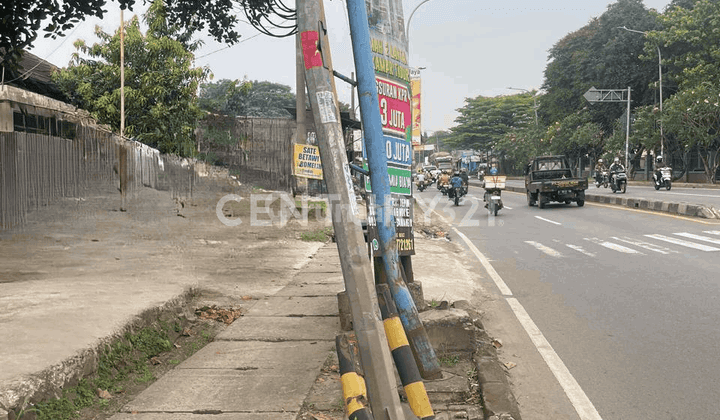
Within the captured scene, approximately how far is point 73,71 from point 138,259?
14.1m

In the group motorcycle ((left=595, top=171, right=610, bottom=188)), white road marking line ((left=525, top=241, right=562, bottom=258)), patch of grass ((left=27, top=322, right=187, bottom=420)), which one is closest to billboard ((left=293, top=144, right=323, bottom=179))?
white road marking line ((left=525, top=241, right=562, bottom=258))

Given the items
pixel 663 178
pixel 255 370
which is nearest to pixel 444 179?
pixel 663 178

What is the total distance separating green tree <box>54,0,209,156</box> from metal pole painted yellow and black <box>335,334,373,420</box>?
20.0 m

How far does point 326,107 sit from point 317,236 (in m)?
11.9

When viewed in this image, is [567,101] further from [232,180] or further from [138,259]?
[138,259]

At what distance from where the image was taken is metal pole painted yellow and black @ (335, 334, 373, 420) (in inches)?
116

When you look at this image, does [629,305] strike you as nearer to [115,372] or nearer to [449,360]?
[449,360]

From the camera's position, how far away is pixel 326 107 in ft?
9.94

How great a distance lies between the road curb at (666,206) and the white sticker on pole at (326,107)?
1687cm

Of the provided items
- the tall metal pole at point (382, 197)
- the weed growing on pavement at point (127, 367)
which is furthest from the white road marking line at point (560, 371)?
the weed growing on pavement at point (127, 367)

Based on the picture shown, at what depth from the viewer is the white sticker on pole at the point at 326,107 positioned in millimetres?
3025

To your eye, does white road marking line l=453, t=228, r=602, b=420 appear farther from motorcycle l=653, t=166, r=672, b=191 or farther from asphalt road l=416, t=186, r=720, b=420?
motorcycle l=653, t=166, r=672, b=191

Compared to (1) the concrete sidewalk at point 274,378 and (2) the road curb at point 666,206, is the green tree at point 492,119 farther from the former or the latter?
(1) the concrete sidewalk at point 274,378

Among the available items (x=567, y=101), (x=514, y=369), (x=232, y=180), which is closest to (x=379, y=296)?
(x=514, y=369)
